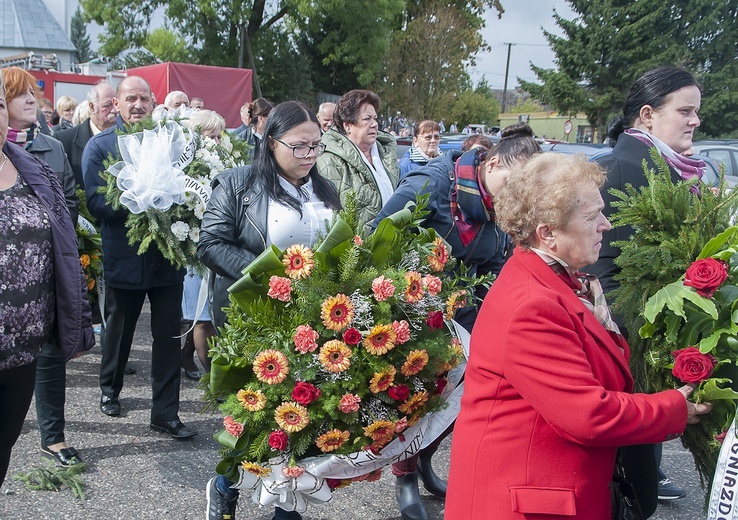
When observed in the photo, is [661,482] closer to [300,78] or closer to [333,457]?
[333,457]

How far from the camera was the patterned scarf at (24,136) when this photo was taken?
164 inches

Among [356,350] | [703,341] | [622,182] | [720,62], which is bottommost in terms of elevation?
[356,350]

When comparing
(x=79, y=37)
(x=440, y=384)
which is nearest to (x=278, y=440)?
(x=440, y=384)

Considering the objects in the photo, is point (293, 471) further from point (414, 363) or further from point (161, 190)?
point (161, 190)

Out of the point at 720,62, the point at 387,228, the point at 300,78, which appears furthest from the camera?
the point at 720,62

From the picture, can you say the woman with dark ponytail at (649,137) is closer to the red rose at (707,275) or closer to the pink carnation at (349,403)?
the red rose at (707,275)

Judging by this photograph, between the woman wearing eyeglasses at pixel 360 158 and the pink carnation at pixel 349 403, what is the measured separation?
1.97m

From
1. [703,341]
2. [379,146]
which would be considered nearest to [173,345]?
[379,146]

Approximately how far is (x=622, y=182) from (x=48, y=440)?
10.7 ft

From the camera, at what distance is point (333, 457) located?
9.27 feet

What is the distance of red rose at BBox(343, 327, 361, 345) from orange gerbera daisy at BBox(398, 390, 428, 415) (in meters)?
0.34

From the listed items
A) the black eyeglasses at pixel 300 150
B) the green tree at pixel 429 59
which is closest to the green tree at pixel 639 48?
the green tree at pixel 429 59

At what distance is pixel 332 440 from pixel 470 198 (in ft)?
4.73

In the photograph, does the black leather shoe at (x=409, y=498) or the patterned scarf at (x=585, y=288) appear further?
the black leather shoe at (x=409, y=498)
